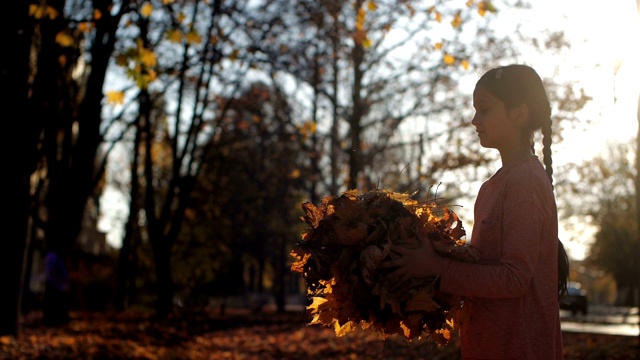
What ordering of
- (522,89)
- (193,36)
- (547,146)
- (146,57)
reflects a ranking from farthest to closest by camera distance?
(193,36)
(146,57)
(547,146)
(522,89)

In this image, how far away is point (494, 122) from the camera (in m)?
3.01

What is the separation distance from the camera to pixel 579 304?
3841cm

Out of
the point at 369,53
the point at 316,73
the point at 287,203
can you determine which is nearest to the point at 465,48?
the point at 369,53

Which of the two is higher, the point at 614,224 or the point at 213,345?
the point at 614,224

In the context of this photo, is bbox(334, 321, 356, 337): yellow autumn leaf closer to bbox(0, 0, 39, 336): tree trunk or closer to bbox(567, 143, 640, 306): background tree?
bbox(0, 0, 39, 336): tree trunk

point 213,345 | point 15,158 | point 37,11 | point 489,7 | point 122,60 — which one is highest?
point 37,11

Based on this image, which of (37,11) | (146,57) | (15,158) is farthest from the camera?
(15,158)

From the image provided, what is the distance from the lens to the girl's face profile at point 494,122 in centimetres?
300

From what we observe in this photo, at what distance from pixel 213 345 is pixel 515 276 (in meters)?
14.8

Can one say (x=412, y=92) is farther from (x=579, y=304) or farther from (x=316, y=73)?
(x=579, y=304)

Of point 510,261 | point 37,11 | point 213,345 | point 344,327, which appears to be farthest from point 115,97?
point 213,345

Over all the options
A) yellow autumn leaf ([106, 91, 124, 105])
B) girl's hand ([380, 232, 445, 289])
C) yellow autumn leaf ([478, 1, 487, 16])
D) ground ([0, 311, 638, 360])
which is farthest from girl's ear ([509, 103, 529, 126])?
ground ([0, 311, 638, 360])

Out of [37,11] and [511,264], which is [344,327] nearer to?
[511,264]

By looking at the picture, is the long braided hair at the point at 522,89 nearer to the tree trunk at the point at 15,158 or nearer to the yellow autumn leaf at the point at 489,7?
the yellow autumn leaf at the point at 489,7
